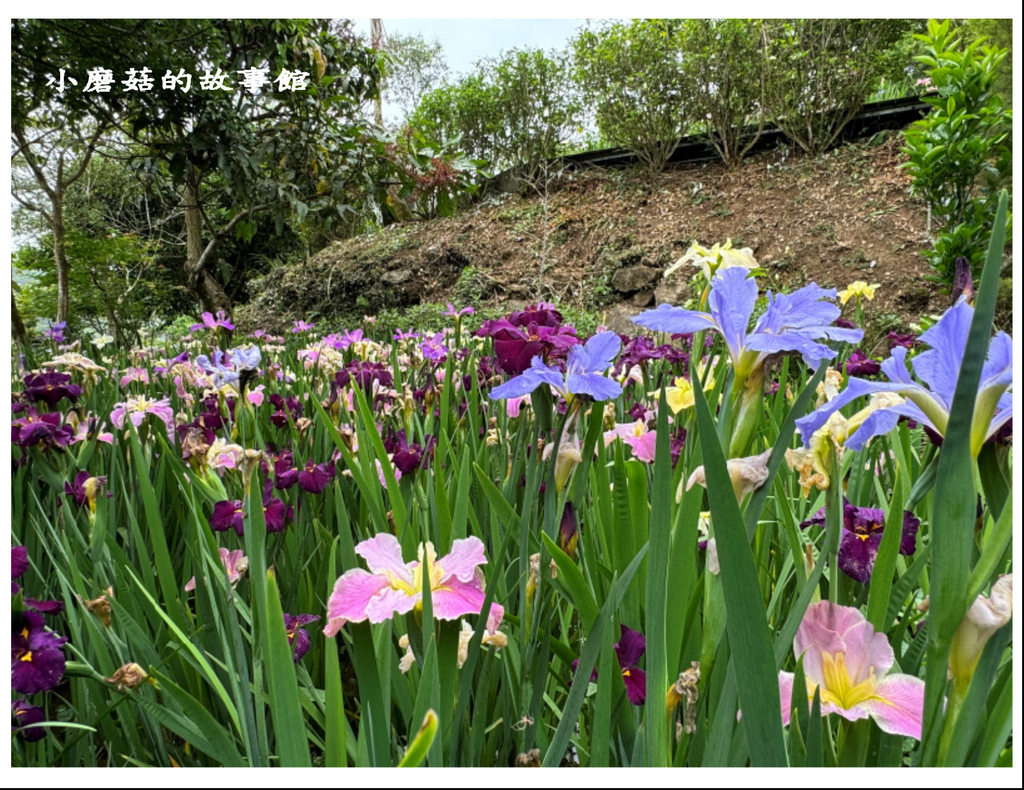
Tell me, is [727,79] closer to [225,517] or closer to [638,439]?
[638,439]

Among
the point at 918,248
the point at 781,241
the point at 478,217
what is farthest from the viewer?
the point at 478,217

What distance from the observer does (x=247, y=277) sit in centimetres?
686

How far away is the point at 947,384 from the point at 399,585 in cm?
38

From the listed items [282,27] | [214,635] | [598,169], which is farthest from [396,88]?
[214,635]

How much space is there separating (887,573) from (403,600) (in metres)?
0.39

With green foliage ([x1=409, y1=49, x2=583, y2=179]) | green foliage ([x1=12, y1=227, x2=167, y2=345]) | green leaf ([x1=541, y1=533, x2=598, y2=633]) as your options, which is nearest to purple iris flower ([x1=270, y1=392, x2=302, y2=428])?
green leaf ([x1=541, y1=533, x2=598, y2=633])

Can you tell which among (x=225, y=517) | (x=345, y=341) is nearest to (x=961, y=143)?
(x=345, y=341)

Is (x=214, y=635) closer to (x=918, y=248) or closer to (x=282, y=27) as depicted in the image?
(x=282, y=27)

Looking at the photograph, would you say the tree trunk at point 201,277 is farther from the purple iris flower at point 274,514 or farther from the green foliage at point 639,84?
the green foliage at point 639,84

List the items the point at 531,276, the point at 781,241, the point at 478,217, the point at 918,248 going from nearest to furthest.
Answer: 1. the point at 918,248
2. the point at 781,241
3. the point at 531,276
4. the point at 478,217

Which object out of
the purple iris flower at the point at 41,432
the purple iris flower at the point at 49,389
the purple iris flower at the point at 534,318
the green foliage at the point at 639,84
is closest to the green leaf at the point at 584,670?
the purple iris flower at the point at 534,318

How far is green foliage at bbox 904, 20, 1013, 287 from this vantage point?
2.25 metres

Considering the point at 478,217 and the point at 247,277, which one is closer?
the point at 247,277

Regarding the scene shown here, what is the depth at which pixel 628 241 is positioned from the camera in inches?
263
